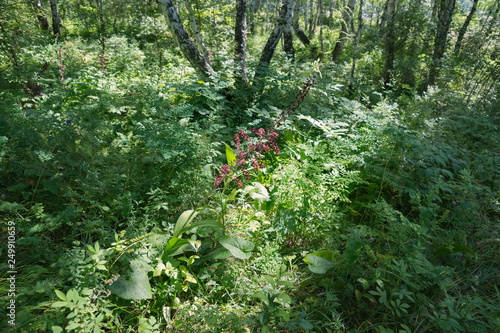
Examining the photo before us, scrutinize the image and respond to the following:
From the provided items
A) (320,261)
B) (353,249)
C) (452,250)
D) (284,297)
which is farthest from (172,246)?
(452,250)

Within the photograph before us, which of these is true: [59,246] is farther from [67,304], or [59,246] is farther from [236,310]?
[236,310]

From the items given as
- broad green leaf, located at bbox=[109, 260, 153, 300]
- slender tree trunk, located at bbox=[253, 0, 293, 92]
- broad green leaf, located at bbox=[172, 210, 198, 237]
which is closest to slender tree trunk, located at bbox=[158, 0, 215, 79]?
slender tree trunk, located at bbox=[253, 0, 293, 92]

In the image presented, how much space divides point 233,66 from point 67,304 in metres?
4.50

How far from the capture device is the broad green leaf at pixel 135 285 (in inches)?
73.4

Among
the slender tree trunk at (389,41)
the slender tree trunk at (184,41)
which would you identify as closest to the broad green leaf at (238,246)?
the slender tree trunk at (184,41)

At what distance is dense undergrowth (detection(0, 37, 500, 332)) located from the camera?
1.88 meters

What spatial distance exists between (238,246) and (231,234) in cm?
37

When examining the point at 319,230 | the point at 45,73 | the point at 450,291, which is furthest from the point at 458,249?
the point at 45,73

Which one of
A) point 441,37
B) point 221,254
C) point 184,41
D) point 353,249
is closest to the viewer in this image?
point 353,249

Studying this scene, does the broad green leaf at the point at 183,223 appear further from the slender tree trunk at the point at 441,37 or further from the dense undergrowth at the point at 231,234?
the slender tree trunk at the point at 441,37

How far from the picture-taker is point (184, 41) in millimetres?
4805

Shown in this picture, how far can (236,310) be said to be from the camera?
6.63 feet

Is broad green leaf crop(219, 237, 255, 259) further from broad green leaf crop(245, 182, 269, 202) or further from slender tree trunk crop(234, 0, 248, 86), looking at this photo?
slender tree trunk crop(234, 0, 248, 86)

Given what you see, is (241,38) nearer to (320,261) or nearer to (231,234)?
(231,234)
